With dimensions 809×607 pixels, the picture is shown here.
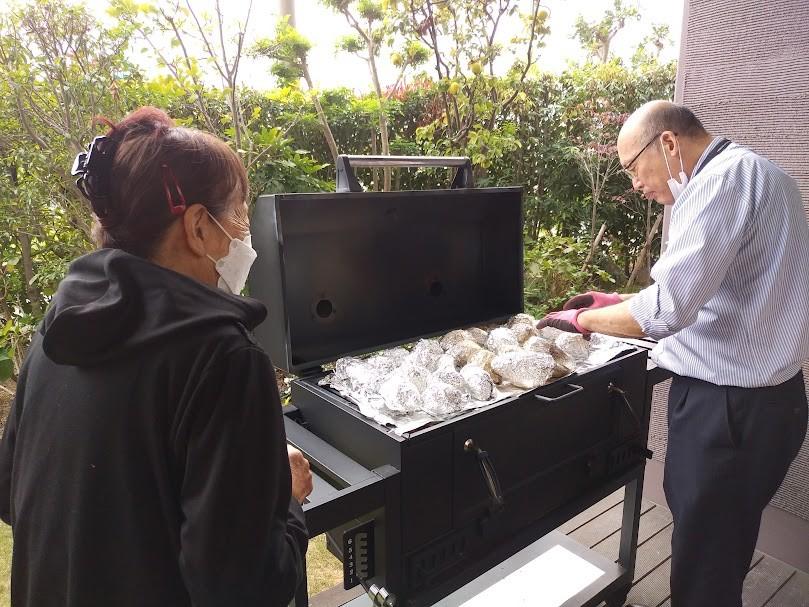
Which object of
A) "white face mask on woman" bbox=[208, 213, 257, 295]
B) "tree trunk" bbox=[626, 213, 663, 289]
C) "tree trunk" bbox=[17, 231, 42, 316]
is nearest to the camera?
"white face mask on woman" bbox=[208, 213, 257, 295]

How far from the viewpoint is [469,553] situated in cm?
129

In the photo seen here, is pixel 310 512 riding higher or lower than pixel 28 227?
lower

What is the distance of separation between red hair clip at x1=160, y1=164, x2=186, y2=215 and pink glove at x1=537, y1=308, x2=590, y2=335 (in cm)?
119

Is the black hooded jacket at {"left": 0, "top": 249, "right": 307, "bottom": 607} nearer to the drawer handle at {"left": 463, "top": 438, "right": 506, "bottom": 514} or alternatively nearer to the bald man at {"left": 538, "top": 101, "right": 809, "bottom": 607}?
the drawer handle at {"left": 463, "top": 438, "right": 506, "bottom": 514}

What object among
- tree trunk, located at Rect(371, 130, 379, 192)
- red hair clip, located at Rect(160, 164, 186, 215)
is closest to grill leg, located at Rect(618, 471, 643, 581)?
red hair clip, located at Rect(160, 164, 186, 215)

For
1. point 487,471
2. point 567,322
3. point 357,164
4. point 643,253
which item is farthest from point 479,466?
point 643,253

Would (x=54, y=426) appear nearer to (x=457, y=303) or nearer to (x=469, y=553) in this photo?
(x=469, y=553)

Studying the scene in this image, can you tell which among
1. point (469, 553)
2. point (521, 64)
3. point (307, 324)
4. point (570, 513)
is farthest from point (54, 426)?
point (521, 64)

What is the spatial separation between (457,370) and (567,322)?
41 cm

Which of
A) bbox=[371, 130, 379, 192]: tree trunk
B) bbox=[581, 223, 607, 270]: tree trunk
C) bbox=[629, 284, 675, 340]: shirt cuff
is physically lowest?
bbox=[581, 223, 607, 270]: tree trunk

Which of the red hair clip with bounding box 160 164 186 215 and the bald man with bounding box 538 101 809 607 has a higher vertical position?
the red hair clip with bounding box 160 164 186 215

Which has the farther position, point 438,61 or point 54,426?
point 438,61

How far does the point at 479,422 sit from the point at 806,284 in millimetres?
1038

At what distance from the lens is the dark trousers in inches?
62.0
